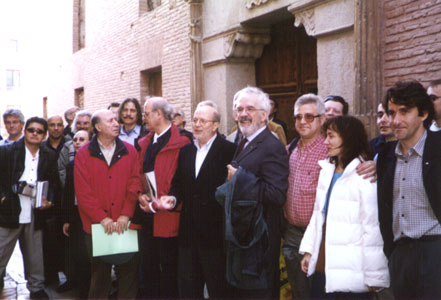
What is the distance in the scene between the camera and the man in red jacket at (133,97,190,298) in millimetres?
3930

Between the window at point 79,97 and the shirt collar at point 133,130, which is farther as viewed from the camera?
the window at point 79,97

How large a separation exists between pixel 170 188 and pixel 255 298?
119 centimetres

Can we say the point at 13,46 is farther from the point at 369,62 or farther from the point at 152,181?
the point at 369,62

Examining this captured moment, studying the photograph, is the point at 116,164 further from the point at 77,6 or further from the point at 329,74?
the point at 77,6

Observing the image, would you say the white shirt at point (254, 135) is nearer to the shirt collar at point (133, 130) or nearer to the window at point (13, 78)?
the shirt collar at point (133, 130)

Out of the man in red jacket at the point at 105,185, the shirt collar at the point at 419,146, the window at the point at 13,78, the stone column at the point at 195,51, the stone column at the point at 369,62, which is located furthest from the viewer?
the window at the point at 13,78

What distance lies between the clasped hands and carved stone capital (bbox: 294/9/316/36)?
10.0 ft

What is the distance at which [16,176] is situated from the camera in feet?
15.6

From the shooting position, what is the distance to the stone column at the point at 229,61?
728cm

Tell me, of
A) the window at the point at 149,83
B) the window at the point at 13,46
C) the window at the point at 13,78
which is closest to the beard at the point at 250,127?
the window at the point at 149,83

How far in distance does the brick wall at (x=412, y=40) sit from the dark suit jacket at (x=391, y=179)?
1.64 m

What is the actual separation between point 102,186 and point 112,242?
0.51 metres

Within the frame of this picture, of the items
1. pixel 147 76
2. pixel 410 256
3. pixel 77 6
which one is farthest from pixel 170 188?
pixel 77 6

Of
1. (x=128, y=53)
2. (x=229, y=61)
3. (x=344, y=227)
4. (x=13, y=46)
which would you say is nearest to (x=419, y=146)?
(x=344, y=227)
